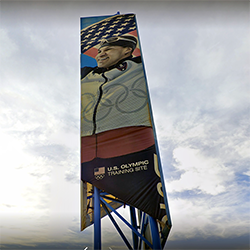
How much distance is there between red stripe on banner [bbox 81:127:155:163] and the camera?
35.4 feet

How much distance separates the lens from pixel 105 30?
1678 centimetres

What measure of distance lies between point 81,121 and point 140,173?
206 inches

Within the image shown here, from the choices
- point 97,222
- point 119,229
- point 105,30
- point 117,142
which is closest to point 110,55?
point 105,30

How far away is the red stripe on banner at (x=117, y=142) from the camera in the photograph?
10.8m

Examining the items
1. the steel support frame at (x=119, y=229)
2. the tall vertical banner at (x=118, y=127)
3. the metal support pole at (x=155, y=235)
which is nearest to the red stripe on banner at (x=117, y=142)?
the tall vertical banner at (x=118, y=127)

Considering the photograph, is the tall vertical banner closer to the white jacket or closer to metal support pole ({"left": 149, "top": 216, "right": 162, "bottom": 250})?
the white jacket

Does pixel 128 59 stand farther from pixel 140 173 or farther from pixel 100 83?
pixel 140 173

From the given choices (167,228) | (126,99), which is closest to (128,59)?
(126,99)

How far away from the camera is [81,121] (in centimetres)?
1306

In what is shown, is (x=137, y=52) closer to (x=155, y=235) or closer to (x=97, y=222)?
(x=97, y=222)

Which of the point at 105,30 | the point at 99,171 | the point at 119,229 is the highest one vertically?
the point at 105,30

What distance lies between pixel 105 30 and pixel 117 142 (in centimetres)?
1014

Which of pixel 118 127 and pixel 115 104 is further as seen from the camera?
pixel 115 104

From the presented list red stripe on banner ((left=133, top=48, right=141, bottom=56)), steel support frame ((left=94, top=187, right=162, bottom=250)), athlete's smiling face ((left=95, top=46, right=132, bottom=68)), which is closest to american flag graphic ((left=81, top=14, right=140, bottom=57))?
athlete's smiling face ((left=95, top=46, right=132, bottom=68))
